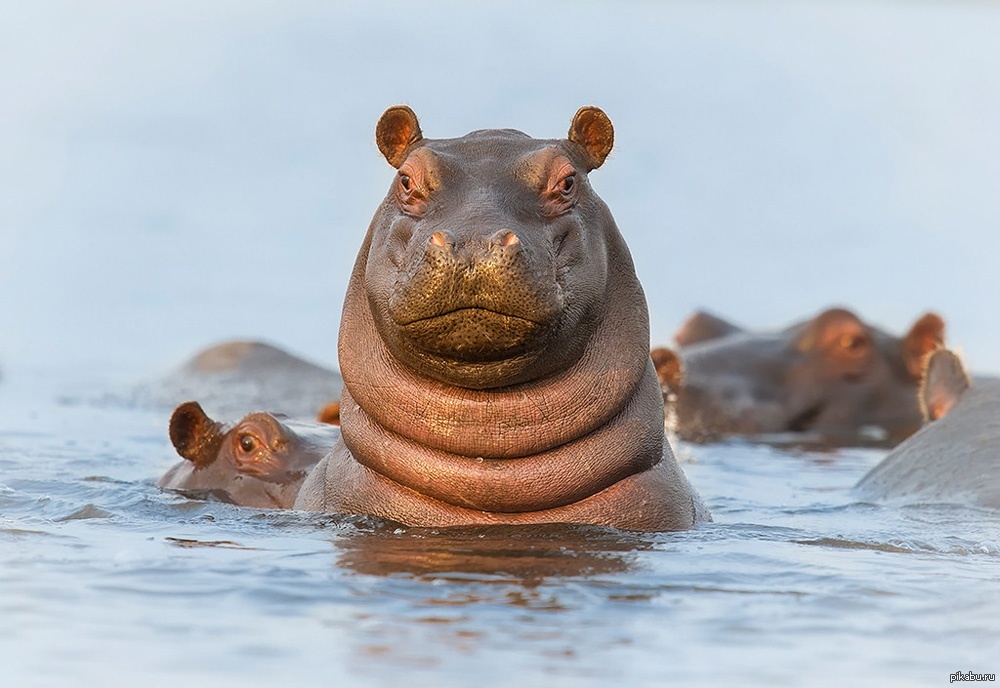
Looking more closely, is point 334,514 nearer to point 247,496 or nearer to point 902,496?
point 247,496

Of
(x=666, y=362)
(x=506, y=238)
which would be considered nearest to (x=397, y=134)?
(x=506, y=238)

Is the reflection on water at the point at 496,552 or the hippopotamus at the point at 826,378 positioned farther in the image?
the hippopotamus at the point at 826,378

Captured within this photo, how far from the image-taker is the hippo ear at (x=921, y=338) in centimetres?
1442

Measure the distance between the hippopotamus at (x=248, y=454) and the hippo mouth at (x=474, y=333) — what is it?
75.0 inches

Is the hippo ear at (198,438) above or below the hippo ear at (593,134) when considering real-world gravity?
below

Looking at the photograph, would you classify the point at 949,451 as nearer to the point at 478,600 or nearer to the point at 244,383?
the point at 478,600

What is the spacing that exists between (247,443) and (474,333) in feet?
8.67

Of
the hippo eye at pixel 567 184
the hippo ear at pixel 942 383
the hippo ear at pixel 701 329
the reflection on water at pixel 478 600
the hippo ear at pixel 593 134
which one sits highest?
the hippo ear at pixel 593 134

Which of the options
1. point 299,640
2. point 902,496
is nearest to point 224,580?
point 299,640

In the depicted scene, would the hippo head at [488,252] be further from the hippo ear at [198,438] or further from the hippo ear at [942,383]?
the hippo ear at [942,383]

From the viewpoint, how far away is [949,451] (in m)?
9.48

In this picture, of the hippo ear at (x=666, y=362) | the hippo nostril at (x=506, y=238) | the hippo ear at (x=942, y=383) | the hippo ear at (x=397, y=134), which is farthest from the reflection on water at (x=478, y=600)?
the hippo ear at (x=942, y=383)

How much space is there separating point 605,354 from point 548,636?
1978mm

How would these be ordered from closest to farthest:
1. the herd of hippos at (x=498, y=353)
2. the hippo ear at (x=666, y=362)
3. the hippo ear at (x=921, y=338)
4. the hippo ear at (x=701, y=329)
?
the herd of hippos at (x=498, y=353) → the hippo ear at (x=666, y=362) → the hippo ear at (x=921, y=338) → the hippo ear at (x=701, y=329)
